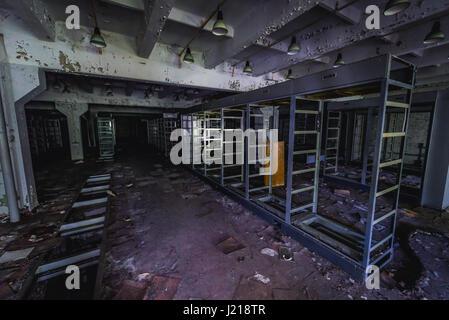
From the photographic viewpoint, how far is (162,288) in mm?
2045

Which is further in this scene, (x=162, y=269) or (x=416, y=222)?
(x=416, y=222)

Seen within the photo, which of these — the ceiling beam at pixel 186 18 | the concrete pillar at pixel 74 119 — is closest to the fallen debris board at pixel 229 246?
the ceiling beam at pixel 186 18

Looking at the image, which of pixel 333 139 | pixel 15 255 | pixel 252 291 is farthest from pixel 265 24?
pixel 333 139

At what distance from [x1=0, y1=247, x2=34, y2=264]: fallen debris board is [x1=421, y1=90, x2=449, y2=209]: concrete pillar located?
291 inches

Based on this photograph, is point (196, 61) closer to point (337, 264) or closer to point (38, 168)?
point (337, 264)

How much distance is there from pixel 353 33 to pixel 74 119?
11.1m

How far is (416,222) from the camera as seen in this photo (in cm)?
342

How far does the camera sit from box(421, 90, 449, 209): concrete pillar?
3.70 meters

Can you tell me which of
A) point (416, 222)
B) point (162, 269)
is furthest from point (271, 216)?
point (416, 222)

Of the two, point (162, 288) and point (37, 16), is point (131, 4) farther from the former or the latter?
point (162, 288)

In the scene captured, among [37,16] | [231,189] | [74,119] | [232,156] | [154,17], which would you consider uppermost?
[37,16]

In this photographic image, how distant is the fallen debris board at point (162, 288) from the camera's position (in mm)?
1949

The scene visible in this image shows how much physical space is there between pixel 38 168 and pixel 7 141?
19.8 ft

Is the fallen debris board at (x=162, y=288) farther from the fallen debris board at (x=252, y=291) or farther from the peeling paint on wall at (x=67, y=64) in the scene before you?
the peeling paint on wall at (x=67, y=64)
